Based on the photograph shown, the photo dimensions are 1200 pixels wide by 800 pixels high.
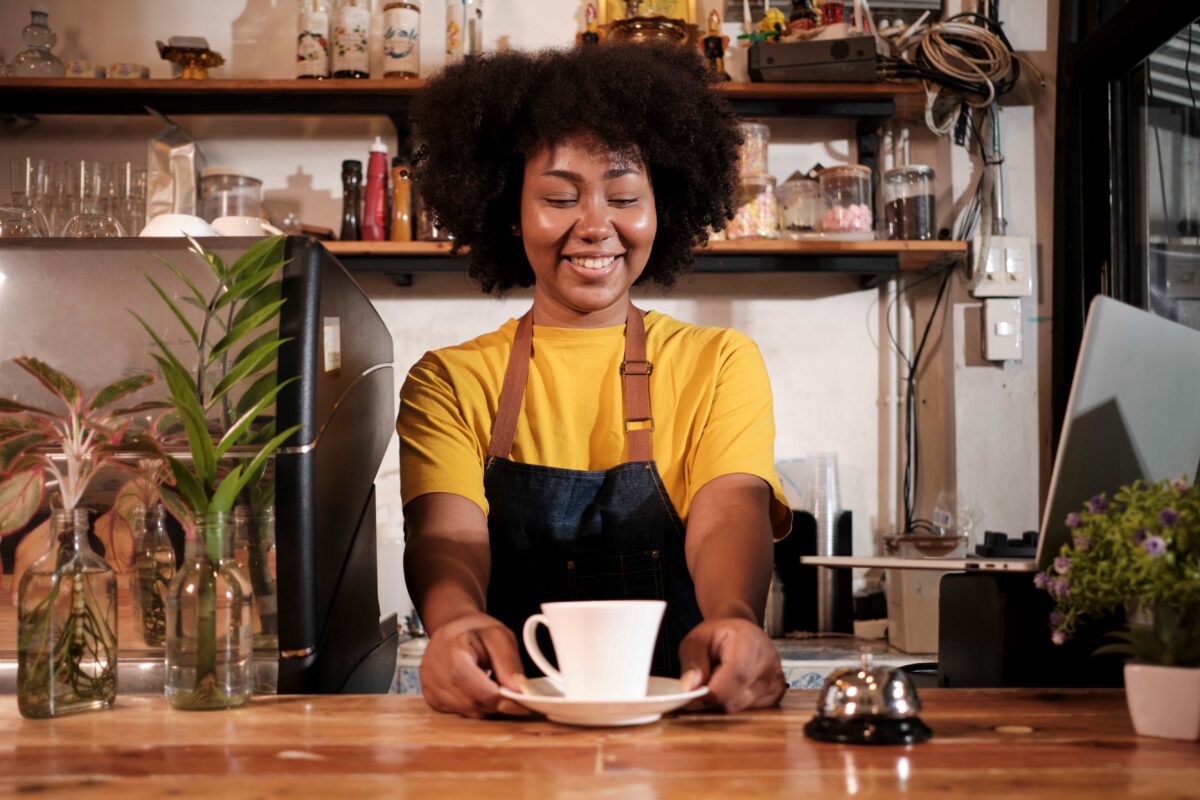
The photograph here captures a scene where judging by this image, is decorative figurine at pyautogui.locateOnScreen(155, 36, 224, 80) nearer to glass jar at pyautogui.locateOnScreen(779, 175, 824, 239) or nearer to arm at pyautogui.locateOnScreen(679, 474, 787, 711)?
glass jar at pyautogui.locateOnScreen(779, 175, 824, 239)

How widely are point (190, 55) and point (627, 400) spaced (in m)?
1.89

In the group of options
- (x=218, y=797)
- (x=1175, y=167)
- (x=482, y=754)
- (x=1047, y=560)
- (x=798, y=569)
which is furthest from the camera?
(x=798, y=569)

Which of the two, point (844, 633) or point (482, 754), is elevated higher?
point (482, 754)

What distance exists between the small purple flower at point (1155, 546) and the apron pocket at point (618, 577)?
74 centimetres

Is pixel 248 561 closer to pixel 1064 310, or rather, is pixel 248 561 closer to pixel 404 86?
pixel 404 86

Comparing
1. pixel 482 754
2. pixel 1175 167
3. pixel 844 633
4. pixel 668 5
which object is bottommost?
pixel 844 633

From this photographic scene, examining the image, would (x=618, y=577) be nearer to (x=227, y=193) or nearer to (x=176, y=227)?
(x=176, y=227)

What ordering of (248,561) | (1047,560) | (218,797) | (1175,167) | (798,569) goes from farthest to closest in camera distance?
(798,569), (1175,167), (248,561), (1047,560), (218,797)

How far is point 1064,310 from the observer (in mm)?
2924

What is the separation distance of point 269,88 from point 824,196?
135 cm

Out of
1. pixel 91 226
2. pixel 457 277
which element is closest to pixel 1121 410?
pixel 91 226

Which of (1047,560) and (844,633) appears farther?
(844,633)

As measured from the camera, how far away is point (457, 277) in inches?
121

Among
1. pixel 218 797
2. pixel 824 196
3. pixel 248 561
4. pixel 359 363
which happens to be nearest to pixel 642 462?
pixel 359 363
